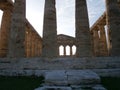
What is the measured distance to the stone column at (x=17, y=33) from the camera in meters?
23.4

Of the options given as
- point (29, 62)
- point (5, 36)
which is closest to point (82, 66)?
point (29, 62)

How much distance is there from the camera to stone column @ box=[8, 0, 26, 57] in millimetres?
23391

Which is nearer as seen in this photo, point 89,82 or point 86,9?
point 89,82

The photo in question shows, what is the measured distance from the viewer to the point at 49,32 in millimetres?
22797

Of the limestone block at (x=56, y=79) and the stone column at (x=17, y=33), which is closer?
the limestone block at (x=56, y=79)

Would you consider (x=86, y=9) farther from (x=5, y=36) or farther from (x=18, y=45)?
(x=5, y=36)

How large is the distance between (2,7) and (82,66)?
20118 millimetres

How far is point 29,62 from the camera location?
18.4 m

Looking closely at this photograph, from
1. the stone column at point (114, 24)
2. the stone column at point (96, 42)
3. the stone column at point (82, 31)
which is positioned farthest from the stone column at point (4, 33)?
the stone column at point (96, 42)

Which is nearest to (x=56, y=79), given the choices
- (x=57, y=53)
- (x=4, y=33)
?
(x=57, y=53)

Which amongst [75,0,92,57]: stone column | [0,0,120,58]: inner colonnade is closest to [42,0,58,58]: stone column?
[0,0,120,58]: inner colonnade

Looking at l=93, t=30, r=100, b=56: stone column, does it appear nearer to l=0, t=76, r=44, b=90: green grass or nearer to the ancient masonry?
the ancient masonry

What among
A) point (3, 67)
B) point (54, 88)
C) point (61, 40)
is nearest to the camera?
point (54, 88)

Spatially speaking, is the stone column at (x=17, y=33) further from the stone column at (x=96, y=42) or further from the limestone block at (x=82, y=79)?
the stone column at (x=96, y=42)
